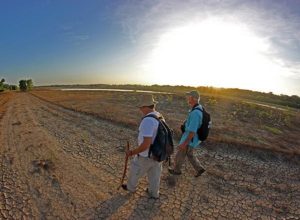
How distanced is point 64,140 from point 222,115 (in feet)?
30.2

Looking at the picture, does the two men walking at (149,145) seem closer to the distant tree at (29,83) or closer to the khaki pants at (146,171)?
the khaki pants at (146,171)

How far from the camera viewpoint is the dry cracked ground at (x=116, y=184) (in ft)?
17.1

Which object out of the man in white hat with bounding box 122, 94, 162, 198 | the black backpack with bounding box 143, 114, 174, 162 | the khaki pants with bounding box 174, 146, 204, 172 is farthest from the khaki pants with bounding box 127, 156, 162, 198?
the khaki pants with bounding box 174, 146, 204, 172

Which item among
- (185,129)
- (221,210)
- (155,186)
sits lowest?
(221,210)

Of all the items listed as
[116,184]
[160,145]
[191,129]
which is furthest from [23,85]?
[160,145]

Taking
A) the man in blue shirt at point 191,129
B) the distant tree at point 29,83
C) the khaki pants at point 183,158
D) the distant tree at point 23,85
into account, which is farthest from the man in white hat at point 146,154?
the distant tree at point 29,83

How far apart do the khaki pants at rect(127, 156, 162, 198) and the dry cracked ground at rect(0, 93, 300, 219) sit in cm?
21

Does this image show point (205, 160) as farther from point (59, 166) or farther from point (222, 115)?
point (222, 115)

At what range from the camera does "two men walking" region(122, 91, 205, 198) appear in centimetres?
497

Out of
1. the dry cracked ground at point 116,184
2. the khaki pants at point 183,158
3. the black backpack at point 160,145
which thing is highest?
the black backpack at point 160,145

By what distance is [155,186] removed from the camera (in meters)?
5.57

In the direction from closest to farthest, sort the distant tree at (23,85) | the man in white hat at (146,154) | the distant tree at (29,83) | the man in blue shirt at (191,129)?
the man in white hat at (146,154) < the man in blue shirt at (191,129) < the distant tree at (23,85) < the distant tree at (29,83)

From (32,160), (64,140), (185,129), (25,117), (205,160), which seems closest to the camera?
(185,129)

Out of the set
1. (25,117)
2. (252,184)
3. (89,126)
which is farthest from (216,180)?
(25,117)
